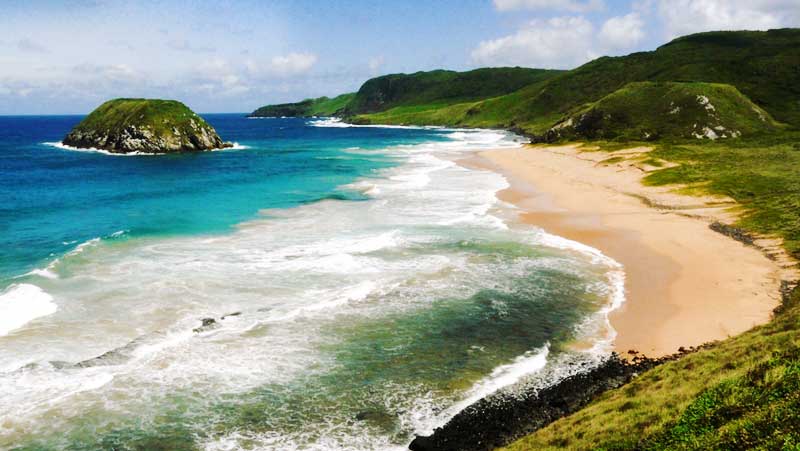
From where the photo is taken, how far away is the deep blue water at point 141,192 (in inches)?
Answer: 1810

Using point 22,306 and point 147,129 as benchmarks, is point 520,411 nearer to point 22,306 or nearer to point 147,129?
point 22,306

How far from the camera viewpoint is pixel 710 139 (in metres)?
109

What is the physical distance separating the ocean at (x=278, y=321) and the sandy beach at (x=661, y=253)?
70.4 inches

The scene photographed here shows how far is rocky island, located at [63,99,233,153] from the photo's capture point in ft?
395

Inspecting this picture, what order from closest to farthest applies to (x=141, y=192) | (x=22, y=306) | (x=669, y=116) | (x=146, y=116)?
(x=22, y=306) < (x=141, y=192) < (x=146, y=116) < (x=669, y=116)

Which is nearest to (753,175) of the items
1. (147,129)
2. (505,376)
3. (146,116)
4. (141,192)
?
(505,376)

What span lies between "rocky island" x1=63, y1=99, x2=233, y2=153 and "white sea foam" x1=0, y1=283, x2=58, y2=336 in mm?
97382

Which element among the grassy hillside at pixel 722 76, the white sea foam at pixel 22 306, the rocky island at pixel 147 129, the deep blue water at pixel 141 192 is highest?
the grassy hillside at pixel 722 76

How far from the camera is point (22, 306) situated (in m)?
28.5

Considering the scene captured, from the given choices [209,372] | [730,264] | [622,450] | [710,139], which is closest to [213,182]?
[209,372]

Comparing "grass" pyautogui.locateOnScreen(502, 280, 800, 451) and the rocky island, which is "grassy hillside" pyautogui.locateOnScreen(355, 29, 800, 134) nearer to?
the rocky island

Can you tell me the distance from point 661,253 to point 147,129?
115 metres

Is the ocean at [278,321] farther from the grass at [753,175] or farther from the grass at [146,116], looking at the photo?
the grass at [146,116]

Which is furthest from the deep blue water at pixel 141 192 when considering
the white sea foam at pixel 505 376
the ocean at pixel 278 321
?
the white sea foam at pixel 505 376
